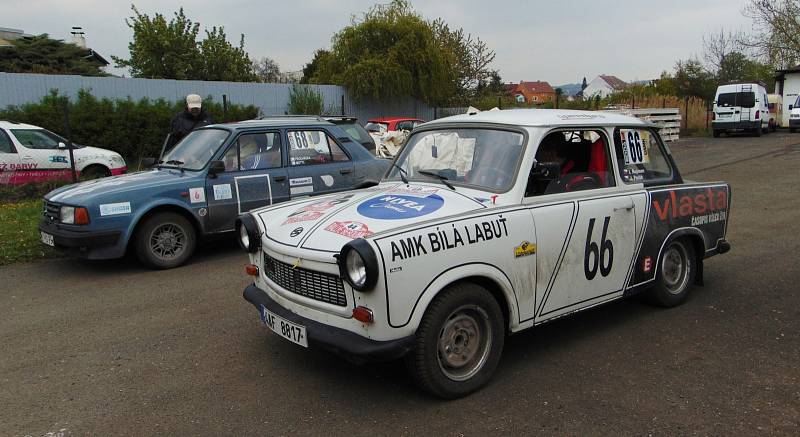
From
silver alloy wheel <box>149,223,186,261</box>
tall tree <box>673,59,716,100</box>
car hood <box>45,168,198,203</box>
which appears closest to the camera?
car hood <box>45,168,198,203</box>

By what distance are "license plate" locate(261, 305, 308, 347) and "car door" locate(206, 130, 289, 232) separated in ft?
11.5

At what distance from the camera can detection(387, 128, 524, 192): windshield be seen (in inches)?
162

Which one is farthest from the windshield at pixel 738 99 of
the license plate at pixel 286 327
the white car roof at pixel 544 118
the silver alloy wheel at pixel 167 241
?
the license plate at pixel 286 327

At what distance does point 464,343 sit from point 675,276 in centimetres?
263

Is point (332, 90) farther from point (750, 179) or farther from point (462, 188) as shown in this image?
point (462, 188)

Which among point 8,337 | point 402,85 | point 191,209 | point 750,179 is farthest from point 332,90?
point 8,337

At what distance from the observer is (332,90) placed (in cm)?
2639

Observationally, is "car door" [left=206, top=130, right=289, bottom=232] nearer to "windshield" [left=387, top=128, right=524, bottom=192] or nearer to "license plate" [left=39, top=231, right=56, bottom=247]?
"license plate" [left=39, top=231, right=56, bottom=247]

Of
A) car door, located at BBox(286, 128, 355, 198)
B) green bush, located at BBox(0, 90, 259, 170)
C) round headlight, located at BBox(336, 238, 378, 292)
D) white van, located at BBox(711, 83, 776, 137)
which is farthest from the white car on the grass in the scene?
white van, located at BBox(711, 83, 776, 137)

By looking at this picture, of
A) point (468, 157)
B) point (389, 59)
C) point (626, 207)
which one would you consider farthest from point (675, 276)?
point (389, 59)

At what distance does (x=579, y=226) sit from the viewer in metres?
4.14

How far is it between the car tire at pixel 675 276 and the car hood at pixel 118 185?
5.16 m

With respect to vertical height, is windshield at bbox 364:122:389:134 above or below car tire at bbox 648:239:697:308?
above

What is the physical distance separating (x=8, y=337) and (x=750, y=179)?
1390 cm
